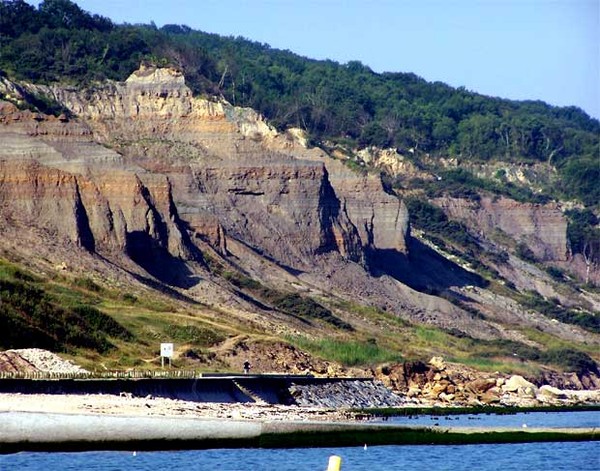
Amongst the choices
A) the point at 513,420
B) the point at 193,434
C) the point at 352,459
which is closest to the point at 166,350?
the point at 513,420

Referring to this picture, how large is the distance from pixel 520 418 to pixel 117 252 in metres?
37.0

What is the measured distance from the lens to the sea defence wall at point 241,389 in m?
61.9

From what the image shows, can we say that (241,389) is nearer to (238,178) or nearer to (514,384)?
(514,384)

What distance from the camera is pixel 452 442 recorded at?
60344mm

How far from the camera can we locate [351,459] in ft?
181

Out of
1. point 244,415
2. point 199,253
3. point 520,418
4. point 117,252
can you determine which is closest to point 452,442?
point 244,415

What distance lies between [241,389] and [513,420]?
12331 millimetres

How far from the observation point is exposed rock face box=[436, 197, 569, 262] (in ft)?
626

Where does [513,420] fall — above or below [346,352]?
above

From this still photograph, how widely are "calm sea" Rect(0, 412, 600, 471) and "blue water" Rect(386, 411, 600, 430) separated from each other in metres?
9.38

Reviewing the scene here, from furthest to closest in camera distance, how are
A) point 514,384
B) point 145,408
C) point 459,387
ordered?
point 514,384
point 459,387
point 145,408

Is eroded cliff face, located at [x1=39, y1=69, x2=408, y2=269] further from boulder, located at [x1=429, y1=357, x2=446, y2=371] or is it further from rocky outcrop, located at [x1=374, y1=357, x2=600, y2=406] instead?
rocky outcrop, located at [x1=374, y1=357, x2=600, y2=406]

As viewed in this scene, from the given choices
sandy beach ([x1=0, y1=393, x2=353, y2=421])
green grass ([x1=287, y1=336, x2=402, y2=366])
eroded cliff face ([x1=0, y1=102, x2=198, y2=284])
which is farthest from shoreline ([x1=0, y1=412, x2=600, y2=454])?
eroded cliff face ([x1=0, y1=102, x2=198, y2=284])

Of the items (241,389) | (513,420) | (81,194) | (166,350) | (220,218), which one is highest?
(81,194)
